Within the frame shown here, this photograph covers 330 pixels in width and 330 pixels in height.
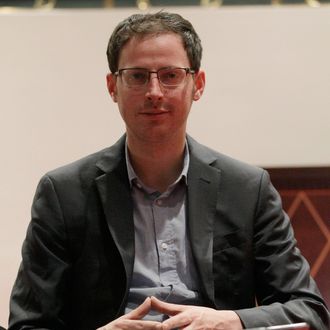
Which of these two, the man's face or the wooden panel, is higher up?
the man's face

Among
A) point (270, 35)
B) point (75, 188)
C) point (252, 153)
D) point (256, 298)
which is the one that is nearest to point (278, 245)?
point (256, 298)

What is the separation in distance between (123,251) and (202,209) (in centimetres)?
23

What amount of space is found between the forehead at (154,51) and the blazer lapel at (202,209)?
0.84 feet

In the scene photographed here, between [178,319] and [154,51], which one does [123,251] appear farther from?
[154,51]

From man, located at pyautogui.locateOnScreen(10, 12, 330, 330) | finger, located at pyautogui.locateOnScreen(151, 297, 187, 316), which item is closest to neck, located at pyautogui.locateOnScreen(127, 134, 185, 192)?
man, located at pyautogui.locateOnScreen(10, 12, 330, 330)

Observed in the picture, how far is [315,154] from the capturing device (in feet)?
8.71

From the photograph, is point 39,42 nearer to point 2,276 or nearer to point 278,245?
point 2,276

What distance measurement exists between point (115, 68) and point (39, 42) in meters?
1.02

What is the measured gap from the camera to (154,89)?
1589mm

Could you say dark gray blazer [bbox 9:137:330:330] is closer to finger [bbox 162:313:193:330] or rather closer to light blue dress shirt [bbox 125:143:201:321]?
light blue dress shirt [bbox 125:143:201:321]

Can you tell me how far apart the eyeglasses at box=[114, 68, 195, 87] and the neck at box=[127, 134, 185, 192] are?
0.50ft

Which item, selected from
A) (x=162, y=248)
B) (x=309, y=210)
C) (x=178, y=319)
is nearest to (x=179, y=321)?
(x=178, y=319)

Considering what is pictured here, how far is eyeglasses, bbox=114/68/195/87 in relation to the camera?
1612 mm

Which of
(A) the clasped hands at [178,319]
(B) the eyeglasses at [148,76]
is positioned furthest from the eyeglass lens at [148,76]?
(A) the clasped hands at [178,319]
